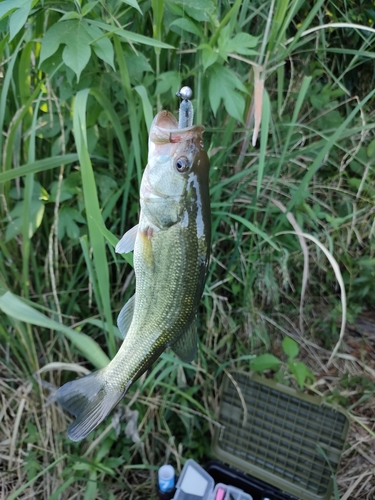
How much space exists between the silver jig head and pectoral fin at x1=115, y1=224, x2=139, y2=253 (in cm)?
30

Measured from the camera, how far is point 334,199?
2211mm

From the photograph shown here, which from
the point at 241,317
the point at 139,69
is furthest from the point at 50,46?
the point at 241,317

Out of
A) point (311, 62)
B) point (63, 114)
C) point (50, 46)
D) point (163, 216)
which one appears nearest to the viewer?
point (163, 216)

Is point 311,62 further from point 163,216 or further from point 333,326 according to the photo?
point 163,216

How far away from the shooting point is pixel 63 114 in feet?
5.10

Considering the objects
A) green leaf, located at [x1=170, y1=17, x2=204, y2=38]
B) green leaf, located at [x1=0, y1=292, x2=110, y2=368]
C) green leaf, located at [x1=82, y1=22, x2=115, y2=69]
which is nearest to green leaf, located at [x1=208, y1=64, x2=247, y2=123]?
green leaf, located at [x1=170, y1=17, x2=204, y2=38]

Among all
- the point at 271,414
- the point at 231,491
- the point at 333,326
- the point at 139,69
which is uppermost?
the point at 139,69

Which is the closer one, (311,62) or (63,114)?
(63,114)

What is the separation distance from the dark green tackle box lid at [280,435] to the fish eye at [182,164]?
1196mm

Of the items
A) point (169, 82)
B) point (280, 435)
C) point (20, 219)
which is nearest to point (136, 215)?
point (20, 219)

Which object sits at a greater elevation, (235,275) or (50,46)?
(50,46)

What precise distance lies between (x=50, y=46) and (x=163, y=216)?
1.98ft

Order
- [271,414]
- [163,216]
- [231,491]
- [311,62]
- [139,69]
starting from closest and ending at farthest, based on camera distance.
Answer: [163,216] < [139,69] < [231,491] < [271,414] < [311,62]

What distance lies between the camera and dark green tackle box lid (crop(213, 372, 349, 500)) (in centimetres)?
184
